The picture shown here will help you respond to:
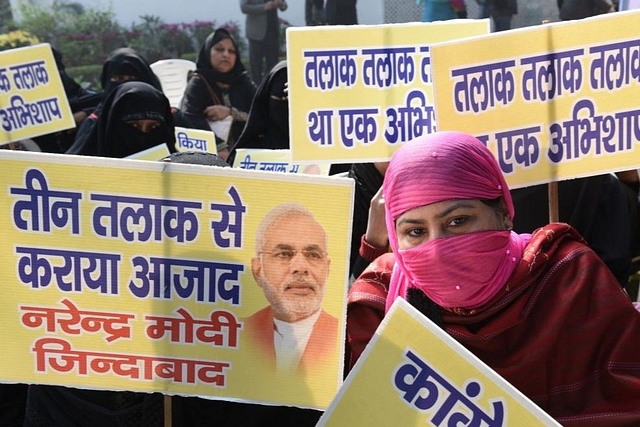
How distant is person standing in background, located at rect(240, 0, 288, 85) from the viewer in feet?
33.3

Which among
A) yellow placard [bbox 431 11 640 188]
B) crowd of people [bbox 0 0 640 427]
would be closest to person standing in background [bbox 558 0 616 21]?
yellow placard [bbox 431 11 640 188]

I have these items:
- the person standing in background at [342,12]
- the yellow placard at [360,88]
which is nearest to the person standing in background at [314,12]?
the person standing in background at [342,12]

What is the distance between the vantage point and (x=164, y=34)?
430 inches

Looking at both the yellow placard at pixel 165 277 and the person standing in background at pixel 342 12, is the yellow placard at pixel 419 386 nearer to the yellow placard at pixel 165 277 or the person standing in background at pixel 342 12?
the yellow placard at pixel 165 277

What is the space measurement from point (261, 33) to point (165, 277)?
7.94 meters

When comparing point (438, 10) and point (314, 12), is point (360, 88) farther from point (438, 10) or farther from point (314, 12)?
point (314, 12)

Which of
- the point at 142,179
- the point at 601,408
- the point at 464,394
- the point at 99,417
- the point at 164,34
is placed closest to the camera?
the point at 464,394

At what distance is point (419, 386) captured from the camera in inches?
75.7

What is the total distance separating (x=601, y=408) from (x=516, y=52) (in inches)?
50.6

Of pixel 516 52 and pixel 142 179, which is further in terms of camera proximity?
pixel 516 52

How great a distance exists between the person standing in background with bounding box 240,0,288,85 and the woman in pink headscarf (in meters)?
7.96

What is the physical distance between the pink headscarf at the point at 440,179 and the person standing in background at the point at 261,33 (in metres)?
7.89

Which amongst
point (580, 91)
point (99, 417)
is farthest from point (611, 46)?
point (99, 417)

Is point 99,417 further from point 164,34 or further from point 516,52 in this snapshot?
point 164,34
